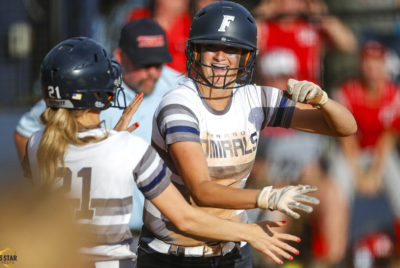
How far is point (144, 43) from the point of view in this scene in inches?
187

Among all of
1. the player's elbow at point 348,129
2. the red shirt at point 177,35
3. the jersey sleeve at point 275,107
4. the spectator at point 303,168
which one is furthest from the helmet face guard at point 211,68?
the red shirt at point 177,35

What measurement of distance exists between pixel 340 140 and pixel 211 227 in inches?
144

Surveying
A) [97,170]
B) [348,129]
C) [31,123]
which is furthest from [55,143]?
[31,123]

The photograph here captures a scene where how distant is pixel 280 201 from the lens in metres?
2.84

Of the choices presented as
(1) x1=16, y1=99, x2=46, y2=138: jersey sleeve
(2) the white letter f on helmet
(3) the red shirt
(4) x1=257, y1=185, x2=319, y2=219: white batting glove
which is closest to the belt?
(4) x1=257, y1=185, x2=319, y2=219: white batting glove

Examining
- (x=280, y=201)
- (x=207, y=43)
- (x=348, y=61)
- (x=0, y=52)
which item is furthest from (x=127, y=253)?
(x=0, y=52)

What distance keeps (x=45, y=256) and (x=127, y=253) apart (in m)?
0.38

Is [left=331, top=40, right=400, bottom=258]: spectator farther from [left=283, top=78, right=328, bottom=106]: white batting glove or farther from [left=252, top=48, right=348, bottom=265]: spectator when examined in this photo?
[left=283, top=78, right=328, bottom=106]: white batting glove

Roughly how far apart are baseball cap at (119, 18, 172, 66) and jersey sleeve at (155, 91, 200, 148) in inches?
56.9

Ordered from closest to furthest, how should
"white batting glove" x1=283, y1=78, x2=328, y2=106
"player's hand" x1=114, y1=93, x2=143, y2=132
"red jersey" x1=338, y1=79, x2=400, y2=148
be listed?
"white batting glove" x1=283, y1=78, x2=328, y2=106 → "player's hand" x1=114, y1=93, x2=143, y2=132 → "red jersey" x1=338, y1=79, x2=400, y2=148

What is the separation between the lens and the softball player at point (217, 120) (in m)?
3.19

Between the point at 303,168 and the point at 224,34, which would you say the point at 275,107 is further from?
the point at 303,168

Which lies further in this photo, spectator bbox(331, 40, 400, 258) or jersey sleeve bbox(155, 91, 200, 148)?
spectator bbox(331, 40, 400, 258)

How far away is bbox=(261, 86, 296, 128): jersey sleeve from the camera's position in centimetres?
357
